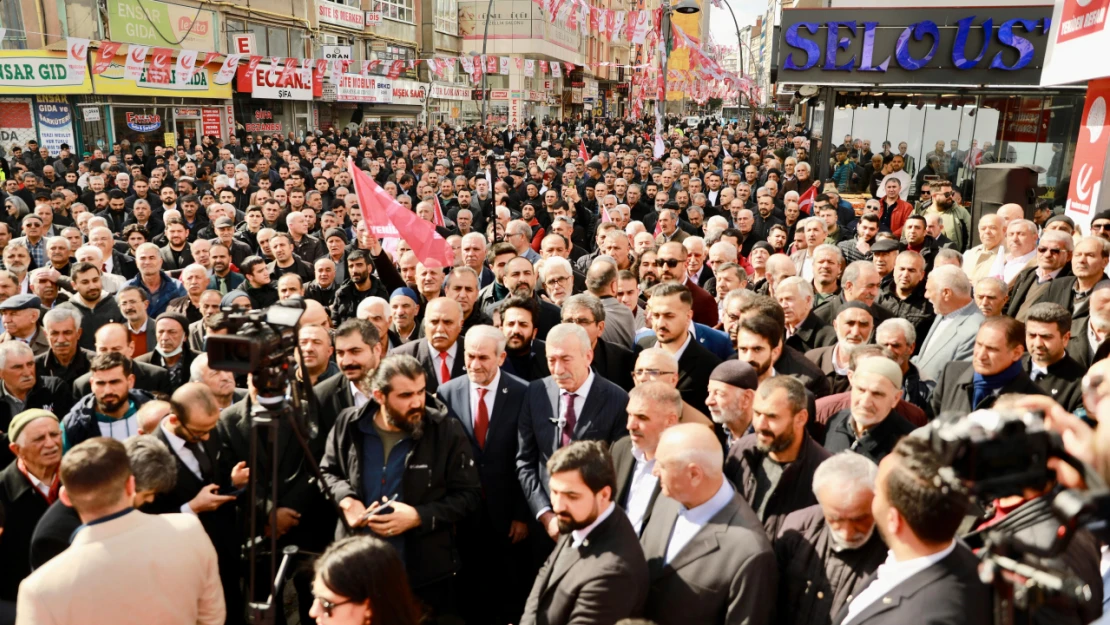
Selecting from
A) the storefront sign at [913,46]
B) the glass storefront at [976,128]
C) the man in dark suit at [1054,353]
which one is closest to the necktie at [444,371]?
the man in dark suit at [1054,353]

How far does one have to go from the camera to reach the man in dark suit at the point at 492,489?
4.48m

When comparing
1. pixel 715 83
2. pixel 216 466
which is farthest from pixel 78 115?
pixel 715 83

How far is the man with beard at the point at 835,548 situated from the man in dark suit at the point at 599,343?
227cm

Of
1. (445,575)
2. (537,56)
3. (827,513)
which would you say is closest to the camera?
(827,513)

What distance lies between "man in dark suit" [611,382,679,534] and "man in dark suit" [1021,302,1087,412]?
249 centimetres

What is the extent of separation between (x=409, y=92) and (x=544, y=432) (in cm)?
3438

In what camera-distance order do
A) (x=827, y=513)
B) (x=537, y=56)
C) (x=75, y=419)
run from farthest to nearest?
(x=537, y=56), (x=75, y=419), (x=827, y=513)

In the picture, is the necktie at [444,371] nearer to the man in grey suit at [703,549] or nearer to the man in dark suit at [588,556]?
the man in dark suit at [588,556]

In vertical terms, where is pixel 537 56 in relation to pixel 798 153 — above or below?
above

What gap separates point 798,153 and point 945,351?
57.9 feet

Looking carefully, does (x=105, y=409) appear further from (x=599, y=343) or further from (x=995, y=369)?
(x=995, y=369)

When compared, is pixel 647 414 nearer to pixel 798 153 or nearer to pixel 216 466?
pixel 216 466

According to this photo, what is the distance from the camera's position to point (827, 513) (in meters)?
2.81

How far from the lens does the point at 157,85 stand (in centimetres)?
2353
